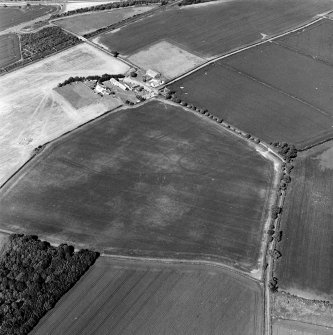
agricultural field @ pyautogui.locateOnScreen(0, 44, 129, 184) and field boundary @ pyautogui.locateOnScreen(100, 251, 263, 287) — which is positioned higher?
agricultural field @ pyautogui.locateOnScreen(0, 44, 129, 184)

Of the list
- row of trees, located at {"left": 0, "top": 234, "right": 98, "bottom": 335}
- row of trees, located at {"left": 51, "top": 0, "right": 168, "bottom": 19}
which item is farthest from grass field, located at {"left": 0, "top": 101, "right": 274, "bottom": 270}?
row of trees, located at {"left": 51, "top": 0, "right": 168, "bottom": 19}

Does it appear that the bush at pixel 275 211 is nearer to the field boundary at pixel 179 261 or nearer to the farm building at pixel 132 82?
the field boundary at pixel 179 261

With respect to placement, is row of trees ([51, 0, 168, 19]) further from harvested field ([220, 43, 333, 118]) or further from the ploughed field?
the ploughed field

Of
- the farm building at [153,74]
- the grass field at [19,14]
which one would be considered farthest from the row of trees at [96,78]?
the grass field at [19,14]

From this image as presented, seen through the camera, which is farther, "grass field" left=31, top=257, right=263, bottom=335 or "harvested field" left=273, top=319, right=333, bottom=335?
"grass field" left=31, top=257, right=263, bottom=335

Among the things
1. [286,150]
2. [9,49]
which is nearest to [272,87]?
[286,150]

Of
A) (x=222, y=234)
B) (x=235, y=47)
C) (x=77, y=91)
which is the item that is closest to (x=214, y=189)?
(x=222, y=234)
